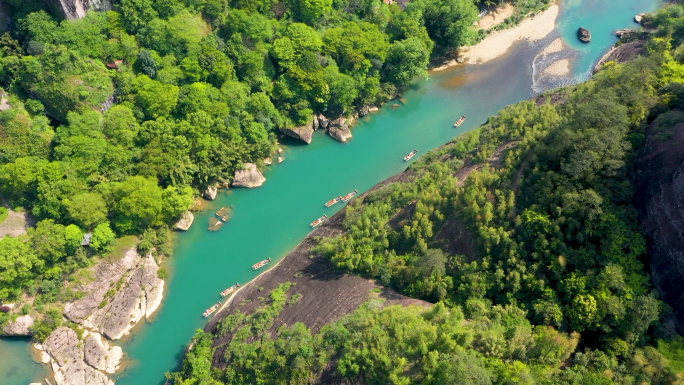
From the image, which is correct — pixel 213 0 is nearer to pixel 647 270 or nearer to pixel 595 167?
pixel 595 167

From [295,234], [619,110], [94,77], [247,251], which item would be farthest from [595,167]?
[94,77]

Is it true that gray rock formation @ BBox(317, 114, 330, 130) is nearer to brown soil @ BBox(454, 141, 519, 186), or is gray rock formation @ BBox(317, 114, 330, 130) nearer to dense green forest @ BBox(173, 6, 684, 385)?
dense green forest @ BBox(173, 6, 684, 385)

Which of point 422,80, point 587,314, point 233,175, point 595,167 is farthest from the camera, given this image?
point 422,80

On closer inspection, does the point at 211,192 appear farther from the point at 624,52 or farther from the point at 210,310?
the point at 624,52

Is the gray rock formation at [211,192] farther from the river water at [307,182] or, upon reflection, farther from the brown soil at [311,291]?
the brown soil at [311,291]

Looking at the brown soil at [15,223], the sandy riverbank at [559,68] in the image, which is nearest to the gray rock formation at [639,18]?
the sandy riverbank at [559,68]

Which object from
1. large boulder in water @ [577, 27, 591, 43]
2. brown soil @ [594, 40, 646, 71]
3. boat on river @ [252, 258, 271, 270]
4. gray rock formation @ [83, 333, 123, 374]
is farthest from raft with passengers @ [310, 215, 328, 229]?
large boulder in water @ [577, 27, 591, 43]
